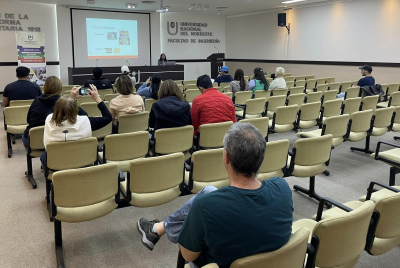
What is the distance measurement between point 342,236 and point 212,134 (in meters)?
2.51

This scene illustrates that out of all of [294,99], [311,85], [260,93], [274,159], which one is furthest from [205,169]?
[311,85]

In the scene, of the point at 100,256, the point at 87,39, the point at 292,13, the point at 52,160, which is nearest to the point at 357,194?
the point at 100,256

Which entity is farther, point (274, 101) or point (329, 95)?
point (329, 95)

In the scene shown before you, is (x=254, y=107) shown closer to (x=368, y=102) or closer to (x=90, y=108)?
(x=368, y=102)

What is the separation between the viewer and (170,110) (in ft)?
12.8

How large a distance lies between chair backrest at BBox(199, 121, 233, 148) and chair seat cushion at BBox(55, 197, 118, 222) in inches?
67.1

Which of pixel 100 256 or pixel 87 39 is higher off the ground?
pixel 87 39

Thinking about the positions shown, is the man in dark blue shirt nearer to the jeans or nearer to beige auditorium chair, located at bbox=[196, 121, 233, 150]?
beige auditorium chair, located at bbox=[196, 121, 233, 150]

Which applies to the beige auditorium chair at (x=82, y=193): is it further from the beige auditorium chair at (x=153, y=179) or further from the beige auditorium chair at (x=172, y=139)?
the beige auditorium chair at (x=172, y=139)

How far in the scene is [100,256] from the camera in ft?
9.07

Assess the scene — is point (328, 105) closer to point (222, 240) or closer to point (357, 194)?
point (357, 194)

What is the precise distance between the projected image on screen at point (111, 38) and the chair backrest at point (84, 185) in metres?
12.3

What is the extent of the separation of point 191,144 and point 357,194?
2156 millimetres

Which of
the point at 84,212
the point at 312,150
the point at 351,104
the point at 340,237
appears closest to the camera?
the point at 340,237
